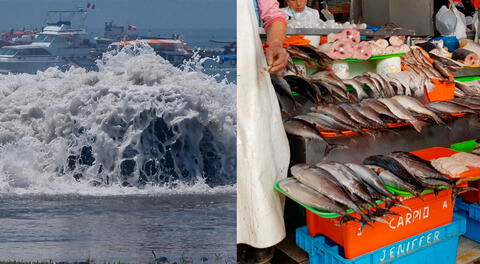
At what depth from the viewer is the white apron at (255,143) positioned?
274 centimetres

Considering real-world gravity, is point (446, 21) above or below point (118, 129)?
above

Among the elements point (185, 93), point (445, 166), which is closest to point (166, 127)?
point (185, 93)

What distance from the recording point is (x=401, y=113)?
10.7 ft

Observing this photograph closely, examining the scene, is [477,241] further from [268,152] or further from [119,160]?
[119,160]

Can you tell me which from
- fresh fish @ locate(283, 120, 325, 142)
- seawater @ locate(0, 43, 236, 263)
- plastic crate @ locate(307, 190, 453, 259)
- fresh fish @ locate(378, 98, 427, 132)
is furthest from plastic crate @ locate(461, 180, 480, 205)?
seawater @ locate(0, 43, 236, 263)

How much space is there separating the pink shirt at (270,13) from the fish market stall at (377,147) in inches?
22.2

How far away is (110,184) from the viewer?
2.32 metres

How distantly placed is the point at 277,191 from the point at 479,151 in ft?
5.58

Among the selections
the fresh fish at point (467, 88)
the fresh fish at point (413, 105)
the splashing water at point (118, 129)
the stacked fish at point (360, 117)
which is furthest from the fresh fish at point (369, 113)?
the fresh fish at point (467, 88)

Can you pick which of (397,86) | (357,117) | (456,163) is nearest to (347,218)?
(357,117)

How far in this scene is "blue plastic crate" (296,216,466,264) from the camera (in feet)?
8.77

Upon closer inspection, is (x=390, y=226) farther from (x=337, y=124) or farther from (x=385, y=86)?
(x=385, y=86)

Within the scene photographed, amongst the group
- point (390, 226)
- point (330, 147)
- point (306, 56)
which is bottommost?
point (390, 226)

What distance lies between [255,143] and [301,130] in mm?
471
